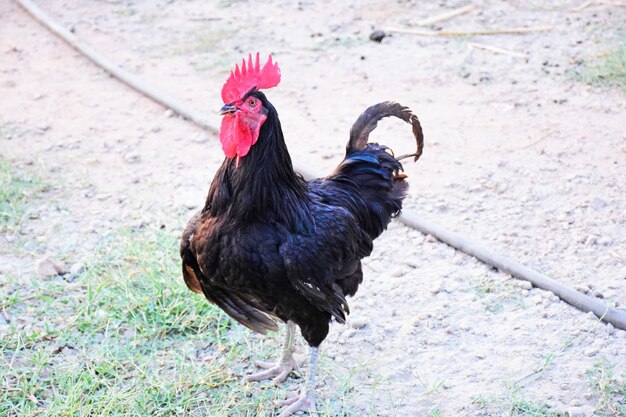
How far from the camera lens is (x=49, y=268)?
190 inches

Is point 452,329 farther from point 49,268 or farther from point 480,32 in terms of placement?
point 480,32

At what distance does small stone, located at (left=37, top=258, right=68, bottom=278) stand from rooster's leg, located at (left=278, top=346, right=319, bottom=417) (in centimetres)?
188

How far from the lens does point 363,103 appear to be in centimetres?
701

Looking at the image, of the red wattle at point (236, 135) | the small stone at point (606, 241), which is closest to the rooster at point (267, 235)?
the red wattle at point (236, 135)

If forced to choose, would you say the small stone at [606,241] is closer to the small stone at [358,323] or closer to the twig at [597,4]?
the small stone at [358,323]

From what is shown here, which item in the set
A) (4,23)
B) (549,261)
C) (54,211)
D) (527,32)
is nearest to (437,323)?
(549,261)

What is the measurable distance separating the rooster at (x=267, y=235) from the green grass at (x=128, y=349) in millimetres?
409

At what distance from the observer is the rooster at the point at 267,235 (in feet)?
11.2

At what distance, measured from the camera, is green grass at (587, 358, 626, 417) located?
149 inches

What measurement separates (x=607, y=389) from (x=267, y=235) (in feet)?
6.78

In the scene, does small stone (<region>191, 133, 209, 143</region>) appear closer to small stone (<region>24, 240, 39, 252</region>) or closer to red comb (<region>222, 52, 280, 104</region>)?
small stone (<region>24, 240, 39, 252</region>)

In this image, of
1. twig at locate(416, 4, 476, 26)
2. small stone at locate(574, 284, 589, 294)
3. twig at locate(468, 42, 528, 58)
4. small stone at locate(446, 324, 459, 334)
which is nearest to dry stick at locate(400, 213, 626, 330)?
small stone at locate(574, 284, 589, 294)

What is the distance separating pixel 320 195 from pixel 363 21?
17.7 ft

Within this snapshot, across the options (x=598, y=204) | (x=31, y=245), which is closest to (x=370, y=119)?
(x=598, y=204)
